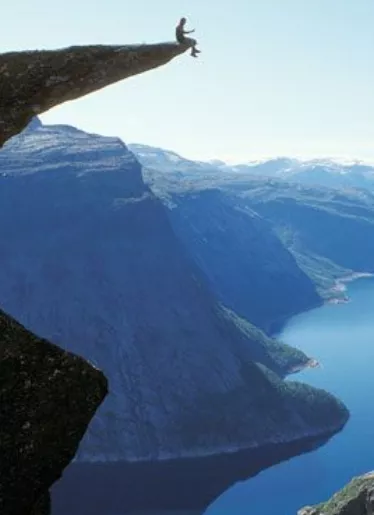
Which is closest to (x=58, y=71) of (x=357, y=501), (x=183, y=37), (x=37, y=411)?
(x=183, y=37)

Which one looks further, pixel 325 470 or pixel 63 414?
pixel 325 470

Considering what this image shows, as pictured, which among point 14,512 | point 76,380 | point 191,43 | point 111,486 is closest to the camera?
point 14,512

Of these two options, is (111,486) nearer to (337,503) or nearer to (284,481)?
(284,481)

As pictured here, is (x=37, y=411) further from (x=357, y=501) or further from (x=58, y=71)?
(x=357, y=501)

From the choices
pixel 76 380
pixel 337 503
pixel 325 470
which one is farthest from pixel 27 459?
pixel 325 470

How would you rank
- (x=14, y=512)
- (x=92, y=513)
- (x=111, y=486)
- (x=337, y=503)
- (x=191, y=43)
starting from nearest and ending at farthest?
(x=14, y=512), (x=191, y=43), (x=337, y=503), (x=92, y=513), (x=111, y=486)

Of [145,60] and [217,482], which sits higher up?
[145,60]

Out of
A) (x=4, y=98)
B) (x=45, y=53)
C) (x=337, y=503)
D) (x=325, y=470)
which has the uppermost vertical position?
(x=45, y=53)
